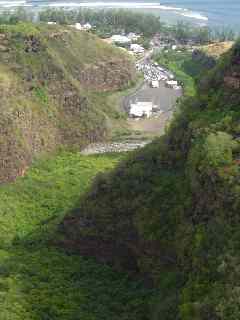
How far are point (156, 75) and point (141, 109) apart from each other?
17.6m

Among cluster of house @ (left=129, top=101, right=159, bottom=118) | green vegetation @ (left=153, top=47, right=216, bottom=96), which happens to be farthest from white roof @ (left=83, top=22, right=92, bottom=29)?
cluster of house @ (left=129, top=101, right=159, bottom=118)

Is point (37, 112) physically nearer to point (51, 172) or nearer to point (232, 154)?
point (51, 172)

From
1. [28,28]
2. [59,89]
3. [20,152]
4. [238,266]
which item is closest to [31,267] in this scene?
[238,266]

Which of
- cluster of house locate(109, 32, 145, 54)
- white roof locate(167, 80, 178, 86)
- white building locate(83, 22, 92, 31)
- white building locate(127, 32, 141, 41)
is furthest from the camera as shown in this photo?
white building locate(127, 32, 141, 41)

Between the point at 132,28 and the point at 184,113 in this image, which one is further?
the point at 132,28

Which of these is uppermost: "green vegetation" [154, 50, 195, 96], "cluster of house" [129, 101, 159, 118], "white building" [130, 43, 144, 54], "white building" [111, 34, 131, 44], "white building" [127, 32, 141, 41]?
"white building" [111, 34, 131, 44]

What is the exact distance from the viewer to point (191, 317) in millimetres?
21156

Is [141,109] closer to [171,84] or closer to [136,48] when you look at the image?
[171,84]

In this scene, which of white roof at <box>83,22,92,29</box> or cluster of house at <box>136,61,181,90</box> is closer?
cluster of house at <box>136,61,181,90</box>

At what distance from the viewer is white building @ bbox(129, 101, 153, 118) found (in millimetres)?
66938

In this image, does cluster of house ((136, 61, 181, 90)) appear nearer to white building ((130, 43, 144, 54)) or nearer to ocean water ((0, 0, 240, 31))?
white building ((130, 43, 144, 54))

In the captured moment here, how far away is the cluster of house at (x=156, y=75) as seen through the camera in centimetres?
7906

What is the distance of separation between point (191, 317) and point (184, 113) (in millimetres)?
13757

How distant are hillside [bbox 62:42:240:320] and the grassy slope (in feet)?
3.78
